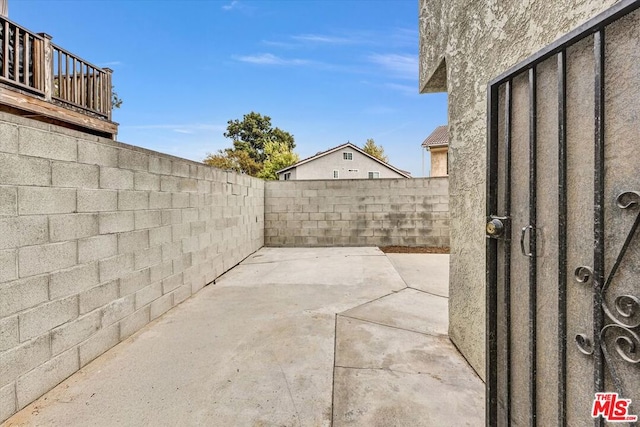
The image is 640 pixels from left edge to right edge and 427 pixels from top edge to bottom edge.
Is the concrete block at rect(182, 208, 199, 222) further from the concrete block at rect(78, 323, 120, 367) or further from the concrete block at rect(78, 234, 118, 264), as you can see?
the concrete block at rect(78, 323, 120, 367)

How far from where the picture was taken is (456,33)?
203cm

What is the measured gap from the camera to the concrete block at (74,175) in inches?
70.4

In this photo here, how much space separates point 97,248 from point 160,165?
110 centimetres

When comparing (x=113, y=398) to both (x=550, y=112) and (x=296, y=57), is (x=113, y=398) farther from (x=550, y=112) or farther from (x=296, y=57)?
(x=296, y=57)

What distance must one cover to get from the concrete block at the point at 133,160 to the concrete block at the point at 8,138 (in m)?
0.77

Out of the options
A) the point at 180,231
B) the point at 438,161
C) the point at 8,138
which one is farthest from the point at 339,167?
the point at 8,138

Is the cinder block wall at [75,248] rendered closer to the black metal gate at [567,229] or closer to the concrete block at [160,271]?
the concrete block at [160,271]

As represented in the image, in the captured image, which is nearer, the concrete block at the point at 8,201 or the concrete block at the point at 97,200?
the concrete block at the point at 8,201

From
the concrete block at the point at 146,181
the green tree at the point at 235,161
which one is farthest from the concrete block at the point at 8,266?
the green tree at the point at 235,161

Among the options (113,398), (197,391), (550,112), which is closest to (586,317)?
(550,112)

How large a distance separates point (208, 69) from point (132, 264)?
13.9m

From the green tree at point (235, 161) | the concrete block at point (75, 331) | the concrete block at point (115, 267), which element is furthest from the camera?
the green tree at point (235, 161)

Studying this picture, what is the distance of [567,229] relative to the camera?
929 millimetres

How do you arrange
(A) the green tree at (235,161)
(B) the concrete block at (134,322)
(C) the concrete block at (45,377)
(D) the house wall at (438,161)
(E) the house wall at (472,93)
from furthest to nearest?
(A) the green tree at (235,161) < (D) the house wall at (438,161) < (B) the concrete block at (134,322) < (C) the concrete block at (45,377) < (E) the house wall at (472,93)
